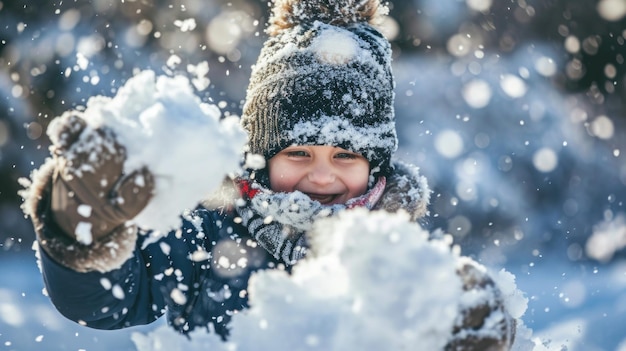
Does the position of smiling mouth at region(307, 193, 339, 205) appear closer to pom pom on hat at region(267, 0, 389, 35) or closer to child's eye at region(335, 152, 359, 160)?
child's eye at region(335, 152, 359, 160)

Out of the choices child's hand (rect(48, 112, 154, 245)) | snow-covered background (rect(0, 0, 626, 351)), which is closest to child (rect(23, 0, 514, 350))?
child's hand (rect(48, 112, 154, 245))

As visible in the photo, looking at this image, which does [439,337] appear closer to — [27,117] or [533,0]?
[27,117]

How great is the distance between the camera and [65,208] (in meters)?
0.91

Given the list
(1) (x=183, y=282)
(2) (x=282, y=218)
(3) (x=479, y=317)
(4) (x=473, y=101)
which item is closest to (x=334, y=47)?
(2) (x=282, y=218)

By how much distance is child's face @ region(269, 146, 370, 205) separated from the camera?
1681 millimetres

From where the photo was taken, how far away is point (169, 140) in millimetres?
848

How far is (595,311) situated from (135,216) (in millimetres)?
3533

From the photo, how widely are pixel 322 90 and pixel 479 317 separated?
1026 millimetres

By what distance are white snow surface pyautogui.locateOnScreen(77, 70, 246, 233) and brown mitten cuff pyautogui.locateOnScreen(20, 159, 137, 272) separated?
8 centimetres

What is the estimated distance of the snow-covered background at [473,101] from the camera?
398 centimetres

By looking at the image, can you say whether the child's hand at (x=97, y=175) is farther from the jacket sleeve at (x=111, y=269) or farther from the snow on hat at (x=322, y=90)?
the snow on hat at (x=322, y=90)

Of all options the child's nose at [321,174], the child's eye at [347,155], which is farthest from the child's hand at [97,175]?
the child's eye at [347,155]

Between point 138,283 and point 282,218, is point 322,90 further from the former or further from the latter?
point 138,283

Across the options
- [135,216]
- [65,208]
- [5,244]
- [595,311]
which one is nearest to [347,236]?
[135,216]
